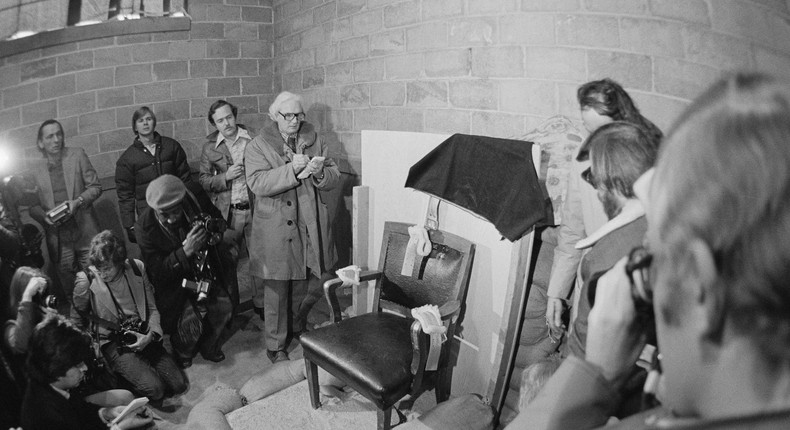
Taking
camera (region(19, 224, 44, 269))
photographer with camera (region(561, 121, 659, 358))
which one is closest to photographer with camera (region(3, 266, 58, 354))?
camera (region(19, 224, 44, 269))

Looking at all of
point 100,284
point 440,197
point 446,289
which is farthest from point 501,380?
point 100,284

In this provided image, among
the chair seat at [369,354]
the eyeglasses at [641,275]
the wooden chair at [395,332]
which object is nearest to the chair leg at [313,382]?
the wooden chair at [395,332]

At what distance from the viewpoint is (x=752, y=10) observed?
6.80 ft

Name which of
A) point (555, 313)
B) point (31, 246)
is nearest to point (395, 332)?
point (555, 313)

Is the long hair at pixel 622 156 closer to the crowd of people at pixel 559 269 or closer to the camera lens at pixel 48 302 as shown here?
the crowd of people at pixel 559 269

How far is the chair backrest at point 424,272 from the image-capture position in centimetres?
258

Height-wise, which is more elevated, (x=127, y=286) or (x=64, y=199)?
(x=64, y=199)

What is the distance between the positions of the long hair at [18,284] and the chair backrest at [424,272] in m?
1.74

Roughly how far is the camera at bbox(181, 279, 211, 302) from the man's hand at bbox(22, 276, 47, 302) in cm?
130

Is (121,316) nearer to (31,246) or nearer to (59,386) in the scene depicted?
(31,246)

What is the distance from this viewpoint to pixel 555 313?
2.29m

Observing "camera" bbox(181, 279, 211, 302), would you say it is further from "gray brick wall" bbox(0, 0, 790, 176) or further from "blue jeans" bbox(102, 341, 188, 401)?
"gray brick wall" bbox(0, 0, 790, 176)

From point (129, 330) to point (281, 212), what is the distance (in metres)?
1.21

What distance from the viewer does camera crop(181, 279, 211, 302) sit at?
3281mm
